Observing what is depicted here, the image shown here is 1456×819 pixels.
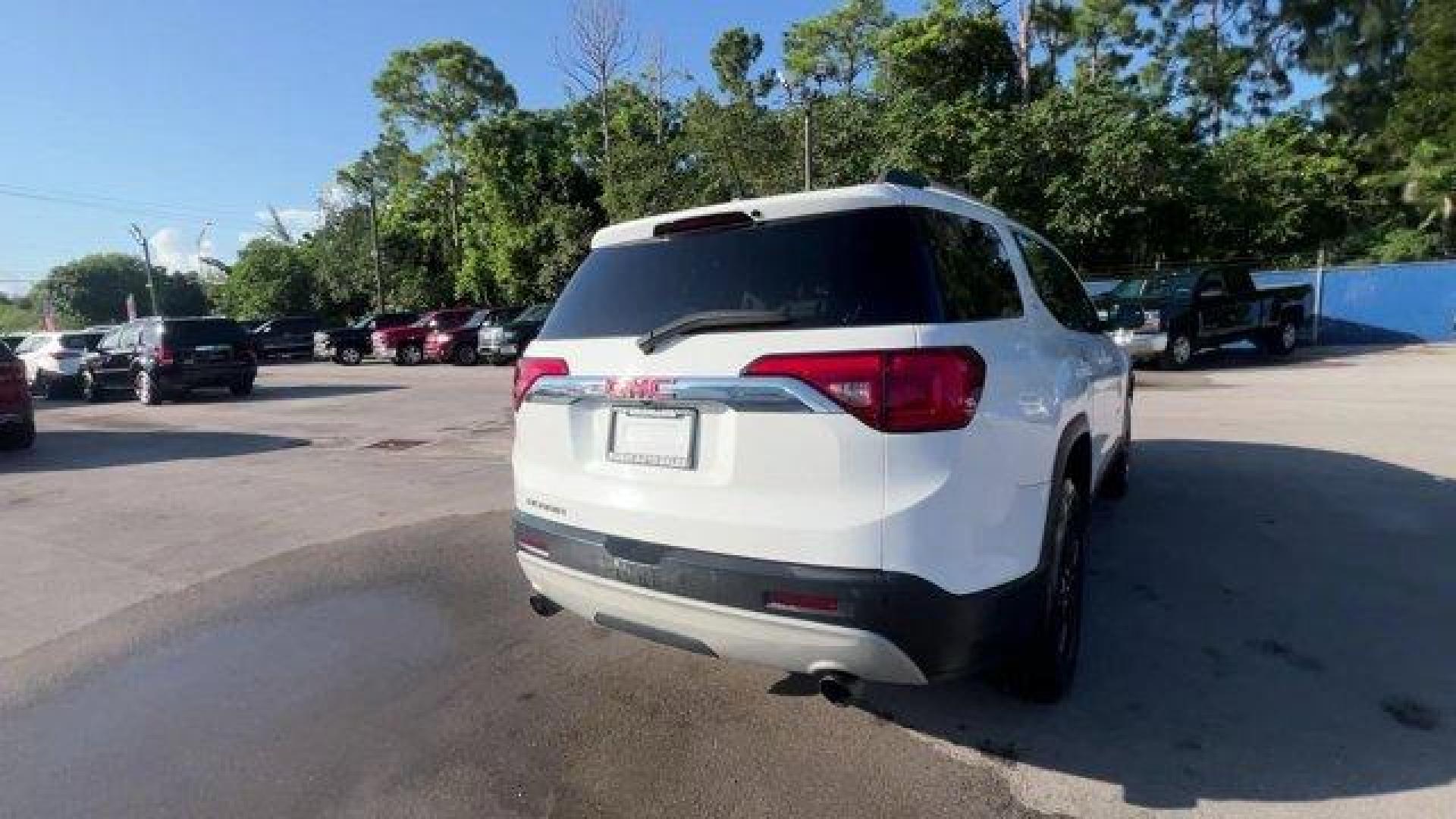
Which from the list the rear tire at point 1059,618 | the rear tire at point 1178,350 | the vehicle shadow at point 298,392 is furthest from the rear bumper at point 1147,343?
the vehicle shadow at point 298,392

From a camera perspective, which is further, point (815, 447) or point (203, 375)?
point (203, 375)

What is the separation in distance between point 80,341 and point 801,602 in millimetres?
26392

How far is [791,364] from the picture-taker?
8.52 ft

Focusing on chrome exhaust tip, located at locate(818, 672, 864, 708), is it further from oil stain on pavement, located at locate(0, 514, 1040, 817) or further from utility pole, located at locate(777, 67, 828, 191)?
utility pole, located at locate(777, 67, 828, 191)

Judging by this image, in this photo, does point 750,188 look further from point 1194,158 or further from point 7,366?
point 7,366

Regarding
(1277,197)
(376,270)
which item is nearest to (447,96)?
(376,270)

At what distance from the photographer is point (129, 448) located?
37.3 feet

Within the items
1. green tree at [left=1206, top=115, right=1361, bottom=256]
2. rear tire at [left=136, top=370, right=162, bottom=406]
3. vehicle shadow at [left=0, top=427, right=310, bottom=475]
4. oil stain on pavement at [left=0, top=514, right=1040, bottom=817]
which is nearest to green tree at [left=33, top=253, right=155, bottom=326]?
rear tire at [left=136, top=370, right=162, bottom=406]

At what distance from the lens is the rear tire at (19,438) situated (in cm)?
1127

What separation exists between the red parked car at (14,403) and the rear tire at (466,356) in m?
15.3

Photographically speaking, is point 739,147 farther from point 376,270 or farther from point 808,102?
point 376,270

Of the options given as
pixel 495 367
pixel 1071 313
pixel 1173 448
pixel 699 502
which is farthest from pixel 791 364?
pixel 495 367

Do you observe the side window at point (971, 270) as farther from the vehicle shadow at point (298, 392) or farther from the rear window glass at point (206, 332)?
the rear window glass at point (206, 332)

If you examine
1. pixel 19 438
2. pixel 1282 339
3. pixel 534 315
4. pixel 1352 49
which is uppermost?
pixel 1352 49
